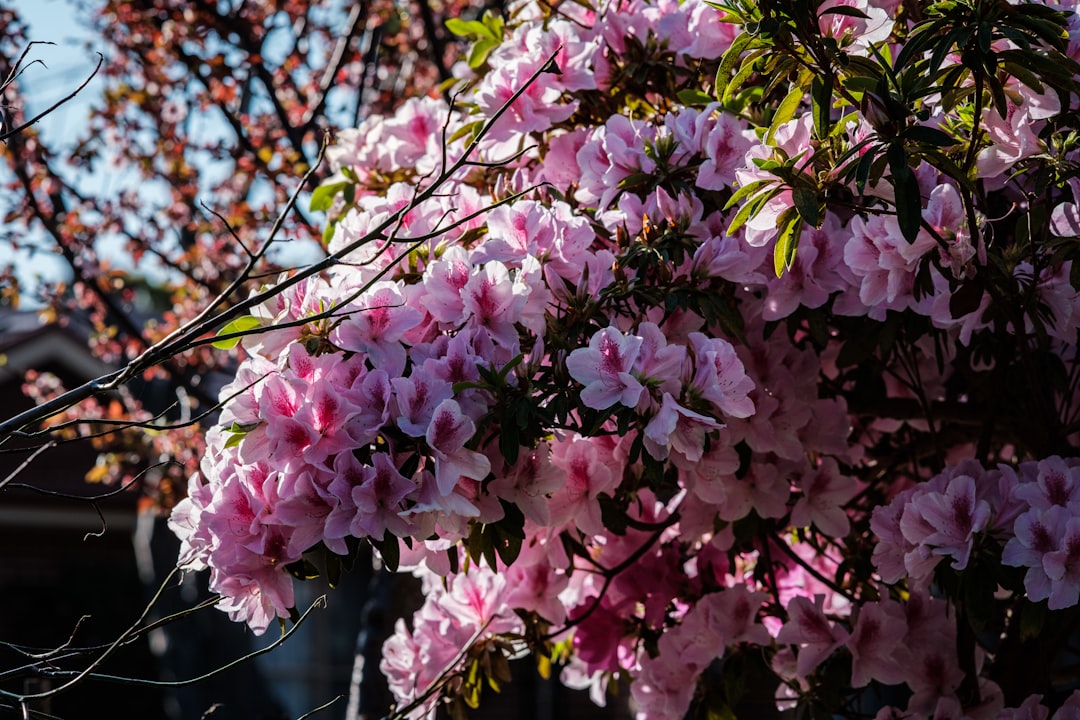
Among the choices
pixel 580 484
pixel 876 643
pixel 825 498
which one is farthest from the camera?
pixel 825 498

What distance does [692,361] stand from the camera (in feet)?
5.50

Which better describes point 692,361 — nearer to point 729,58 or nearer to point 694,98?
point 729,58

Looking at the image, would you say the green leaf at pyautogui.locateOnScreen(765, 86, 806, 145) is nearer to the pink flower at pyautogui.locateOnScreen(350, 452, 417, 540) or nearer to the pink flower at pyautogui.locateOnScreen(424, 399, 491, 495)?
the pink flower at pyautogui.locateOnScreen(424, 399, 491, 495)

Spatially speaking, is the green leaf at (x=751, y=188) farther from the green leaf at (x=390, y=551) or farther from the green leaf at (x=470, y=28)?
the green leaf at (x=470, y=28)

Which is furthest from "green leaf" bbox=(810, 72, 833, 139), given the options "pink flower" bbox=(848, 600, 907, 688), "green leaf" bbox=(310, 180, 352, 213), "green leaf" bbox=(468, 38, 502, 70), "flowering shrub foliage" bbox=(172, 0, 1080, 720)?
"green leaf" bbox=(310, 180, 352, 213)

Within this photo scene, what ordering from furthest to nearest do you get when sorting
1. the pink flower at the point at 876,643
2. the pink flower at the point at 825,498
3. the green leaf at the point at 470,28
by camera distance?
the green leaf at the point at 470,28 → the pink flower at the point at 825,498 → the pink flower at the point at 876,643

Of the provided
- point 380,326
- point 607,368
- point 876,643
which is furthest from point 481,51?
point 876,643

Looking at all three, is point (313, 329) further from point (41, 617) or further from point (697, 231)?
point (41, 617)

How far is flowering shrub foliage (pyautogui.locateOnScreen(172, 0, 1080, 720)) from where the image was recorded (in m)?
1.60

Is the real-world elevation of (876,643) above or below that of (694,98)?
below

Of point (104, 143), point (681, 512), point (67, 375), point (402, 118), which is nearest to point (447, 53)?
point (104, 143)

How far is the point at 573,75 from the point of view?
219 centimetres

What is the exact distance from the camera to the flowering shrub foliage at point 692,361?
1599 millimetres

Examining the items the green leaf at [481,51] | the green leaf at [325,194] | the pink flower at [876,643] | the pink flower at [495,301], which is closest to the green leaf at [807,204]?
the pink flower at [495,301]
